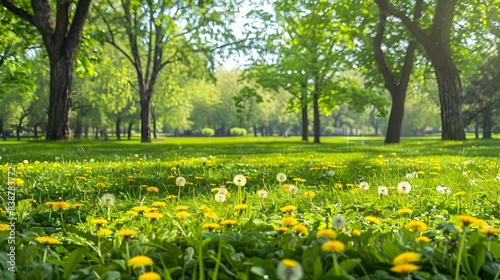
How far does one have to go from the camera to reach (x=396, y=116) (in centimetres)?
1878

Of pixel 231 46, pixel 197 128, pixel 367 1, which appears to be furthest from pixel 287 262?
pixel 197 128

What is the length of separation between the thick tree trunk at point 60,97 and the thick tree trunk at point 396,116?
13444mm

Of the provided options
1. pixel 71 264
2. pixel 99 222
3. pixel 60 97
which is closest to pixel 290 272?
pixel 71 264

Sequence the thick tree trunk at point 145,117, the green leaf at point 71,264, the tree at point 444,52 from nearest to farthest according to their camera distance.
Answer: the green leaf at point 71,264, the tree at point 444,52, the thick tree trunk at point 145,117

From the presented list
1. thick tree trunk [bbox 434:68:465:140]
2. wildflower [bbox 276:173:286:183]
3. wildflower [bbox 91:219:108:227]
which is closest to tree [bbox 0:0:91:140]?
wildflower [bbox 276:173:286:183]

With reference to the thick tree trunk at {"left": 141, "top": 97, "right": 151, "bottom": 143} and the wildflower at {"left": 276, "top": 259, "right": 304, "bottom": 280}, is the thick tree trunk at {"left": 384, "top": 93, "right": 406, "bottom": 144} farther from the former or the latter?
the wildflower at {"left": 276, "top": 259, "right": 304, "bottom": 280}

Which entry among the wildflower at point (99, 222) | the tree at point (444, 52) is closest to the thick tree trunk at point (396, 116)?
the tree at point (444, 52)

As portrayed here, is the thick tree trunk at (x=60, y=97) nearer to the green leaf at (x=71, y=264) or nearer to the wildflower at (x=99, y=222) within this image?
the wildflower at (x=99, y=222)

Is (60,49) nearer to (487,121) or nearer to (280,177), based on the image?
(280,177)

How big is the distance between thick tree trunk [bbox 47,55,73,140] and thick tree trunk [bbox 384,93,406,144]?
44.1 ft

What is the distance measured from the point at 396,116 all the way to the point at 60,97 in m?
13.8

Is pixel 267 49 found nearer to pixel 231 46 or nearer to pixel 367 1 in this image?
pixel 231 46

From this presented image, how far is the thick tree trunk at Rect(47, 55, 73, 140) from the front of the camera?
12875mm

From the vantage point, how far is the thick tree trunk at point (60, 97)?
1288 cm
